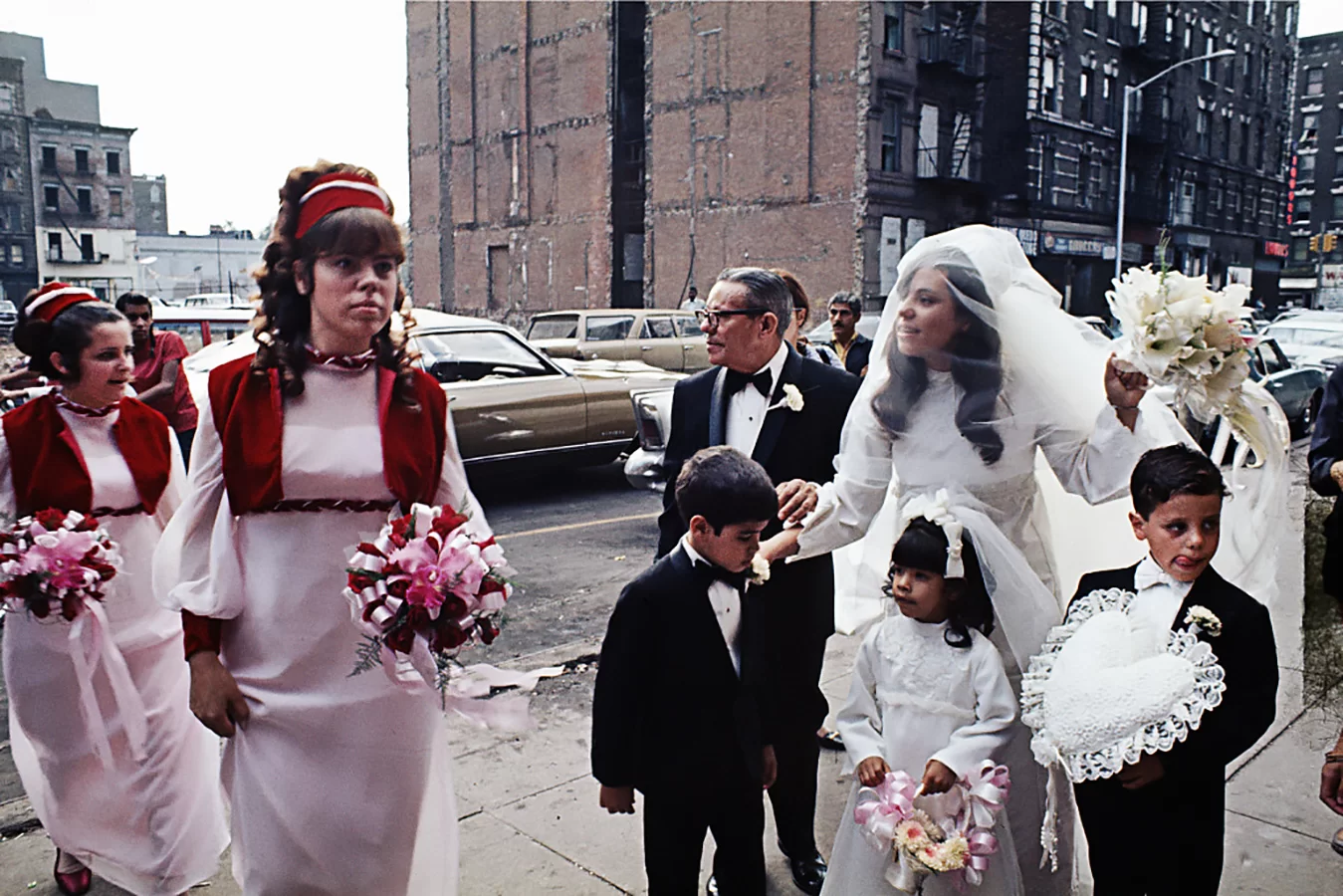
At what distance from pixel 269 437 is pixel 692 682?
45.2 inches

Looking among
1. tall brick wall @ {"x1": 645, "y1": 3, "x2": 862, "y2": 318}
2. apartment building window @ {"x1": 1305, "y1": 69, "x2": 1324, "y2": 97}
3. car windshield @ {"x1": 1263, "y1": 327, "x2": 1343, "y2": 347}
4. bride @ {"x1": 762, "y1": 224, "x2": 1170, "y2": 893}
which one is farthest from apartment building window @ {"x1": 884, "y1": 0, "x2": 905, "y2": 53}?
apartment building window @ {"x1": 1305, "y1": 69, "x2": 1324, "y2": 97}

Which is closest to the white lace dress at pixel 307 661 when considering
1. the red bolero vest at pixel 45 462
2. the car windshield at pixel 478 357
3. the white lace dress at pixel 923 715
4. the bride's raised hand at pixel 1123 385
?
the red bolero vest at pixel 45 462

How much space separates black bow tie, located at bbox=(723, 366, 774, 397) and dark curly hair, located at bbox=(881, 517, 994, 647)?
2.67ft

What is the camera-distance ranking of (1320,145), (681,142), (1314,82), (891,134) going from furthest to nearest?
(1314,82) → (1320,145) → (681,142) → (891,134)

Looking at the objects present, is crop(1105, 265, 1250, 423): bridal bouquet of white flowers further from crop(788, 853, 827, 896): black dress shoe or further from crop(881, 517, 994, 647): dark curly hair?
crop(788, 853, 827, 896): black dress shoe

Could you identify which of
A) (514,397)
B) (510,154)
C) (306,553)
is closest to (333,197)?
(306,553)

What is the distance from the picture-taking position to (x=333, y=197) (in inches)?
98.7

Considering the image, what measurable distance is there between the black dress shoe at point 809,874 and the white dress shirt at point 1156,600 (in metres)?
1.39

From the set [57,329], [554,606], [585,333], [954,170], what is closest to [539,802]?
[57,329]

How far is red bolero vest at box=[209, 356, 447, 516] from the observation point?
2.43m

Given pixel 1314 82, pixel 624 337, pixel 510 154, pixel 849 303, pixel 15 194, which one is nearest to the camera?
pixel 849 303

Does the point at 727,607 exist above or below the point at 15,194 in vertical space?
below

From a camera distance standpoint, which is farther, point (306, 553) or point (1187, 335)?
point (1187, 335)

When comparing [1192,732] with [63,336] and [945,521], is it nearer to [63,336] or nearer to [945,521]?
[945,521]
